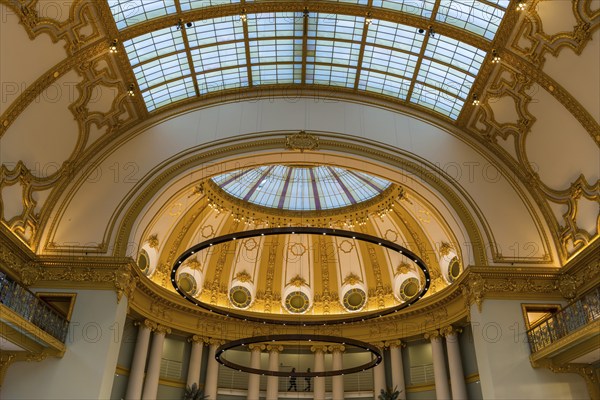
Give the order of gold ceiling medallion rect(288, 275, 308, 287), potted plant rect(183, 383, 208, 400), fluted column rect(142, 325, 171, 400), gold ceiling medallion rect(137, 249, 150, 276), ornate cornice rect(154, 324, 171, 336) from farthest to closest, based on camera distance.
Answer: gold ceiling medallion rect(288, 275, 308, 287) → ornate cornice rect(154, 324, 171, 336) → gold ceiling medallion rect(137, 249, 150, 276) → potted plant rect(183, 383, 208, 400) → fluted column rect(142, 325, 171, 400)

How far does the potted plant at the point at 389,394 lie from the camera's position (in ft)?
81.7

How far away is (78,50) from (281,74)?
8.89 m

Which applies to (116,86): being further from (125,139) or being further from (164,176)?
(164,176)

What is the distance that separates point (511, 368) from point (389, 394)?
320 inches

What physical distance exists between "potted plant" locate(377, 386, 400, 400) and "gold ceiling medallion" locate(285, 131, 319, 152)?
1295 cm

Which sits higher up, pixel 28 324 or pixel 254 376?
pixel 254 376

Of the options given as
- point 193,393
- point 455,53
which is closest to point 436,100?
point 455,53

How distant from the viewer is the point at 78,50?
18.0m

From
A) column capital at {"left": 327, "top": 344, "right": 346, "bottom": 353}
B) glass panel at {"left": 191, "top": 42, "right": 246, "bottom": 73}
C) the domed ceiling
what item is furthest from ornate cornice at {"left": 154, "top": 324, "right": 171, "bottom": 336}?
glass panel at {"left": 191, "top": 42, "right": 246, "bottom": 73}

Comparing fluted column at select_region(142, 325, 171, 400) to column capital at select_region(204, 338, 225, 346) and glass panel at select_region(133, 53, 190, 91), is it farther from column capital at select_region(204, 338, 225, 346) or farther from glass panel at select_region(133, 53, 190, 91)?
glass panel at select_region(133, 53, 190, 91)

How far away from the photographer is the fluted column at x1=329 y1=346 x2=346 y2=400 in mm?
26719

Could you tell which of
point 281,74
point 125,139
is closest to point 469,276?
point 281,74

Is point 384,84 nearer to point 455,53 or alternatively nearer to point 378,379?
point 455,53

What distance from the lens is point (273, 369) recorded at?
27.3 metres
